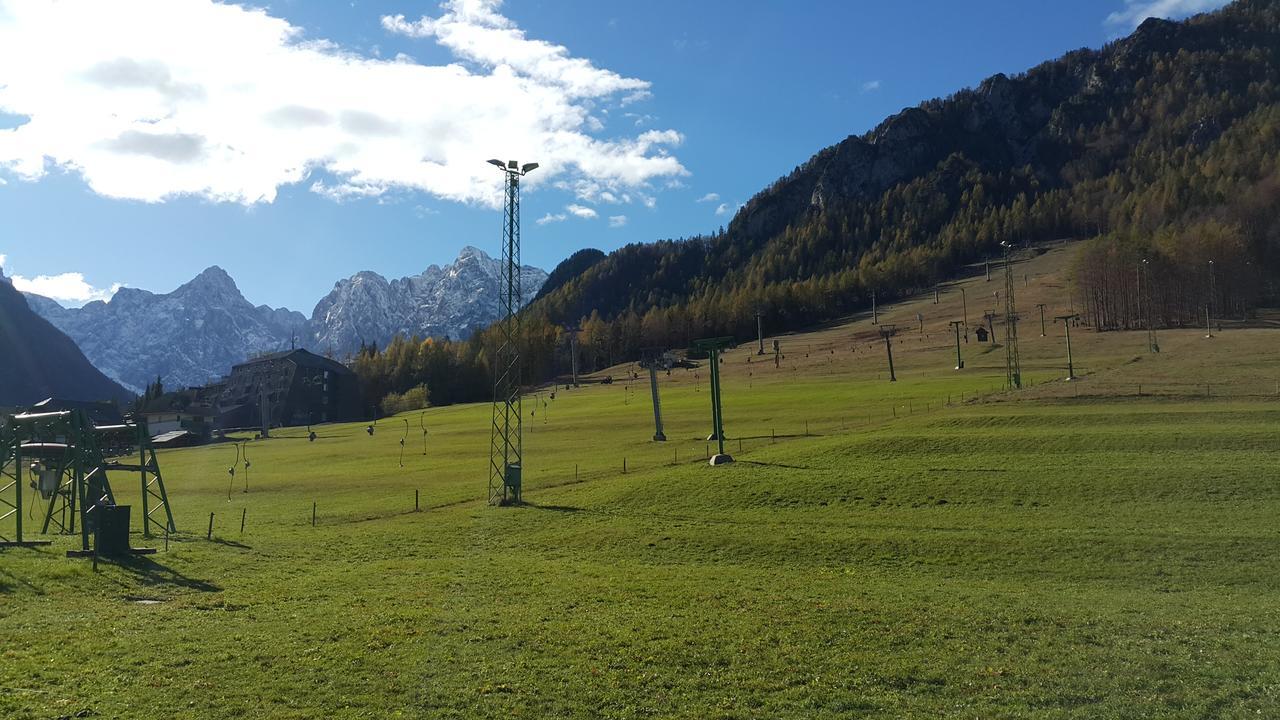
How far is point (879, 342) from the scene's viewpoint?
167000mm

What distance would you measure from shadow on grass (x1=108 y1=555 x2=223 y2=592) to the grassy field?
0.20 metres

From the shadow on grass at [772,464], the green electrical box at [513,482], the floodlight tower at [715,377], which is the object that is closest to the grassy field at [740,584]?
the shadow on grass at [772,464]

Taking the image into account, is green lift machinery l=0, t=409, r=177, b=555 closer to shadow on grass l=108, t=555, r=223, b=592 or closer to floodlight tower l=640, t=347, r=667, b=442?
shadow on grass l=108, t=555, r=223, b=592

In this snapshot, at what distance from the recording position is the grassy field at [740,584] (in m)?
14.8

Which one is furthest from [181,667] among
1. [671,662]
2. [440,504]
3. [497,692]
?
[440,504]

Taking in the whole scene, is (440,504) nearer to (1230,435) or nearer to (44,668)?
(44,668)

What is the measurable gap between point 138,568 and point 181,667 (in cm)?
1407

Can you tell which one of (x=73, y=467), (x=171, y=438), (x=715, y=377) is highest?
(x=715, y=377)

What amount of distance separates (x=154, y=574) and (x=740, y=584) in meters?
20.3

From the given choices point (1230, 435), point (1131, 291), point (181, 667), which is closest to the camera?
point (181, 667)

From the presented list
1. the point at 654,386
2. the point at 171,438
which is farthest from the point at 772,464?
the point at 171,438

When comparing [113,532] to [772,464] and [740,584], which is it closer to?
[740,584]

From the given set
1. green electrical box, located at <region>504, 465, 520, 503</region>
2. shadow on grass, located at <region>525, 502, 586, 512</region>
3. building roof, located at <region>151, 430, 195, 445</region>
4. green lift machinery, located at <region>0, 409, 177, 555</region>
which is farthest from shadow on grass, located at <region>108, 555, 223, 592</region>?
building roof, located at <region>151, 430, 195, 445</region>

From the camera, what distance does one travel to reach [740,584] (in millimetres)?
26875
